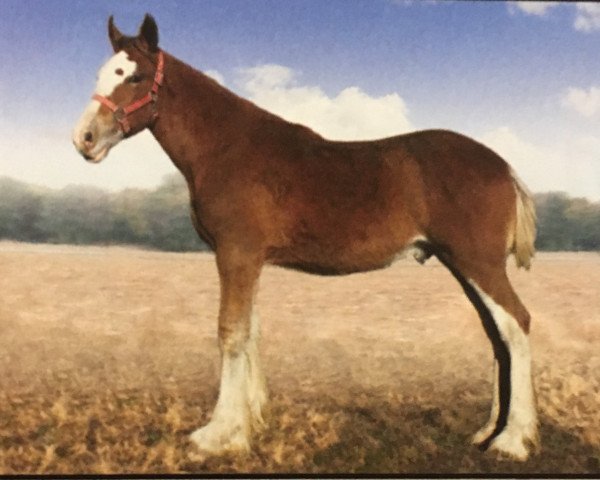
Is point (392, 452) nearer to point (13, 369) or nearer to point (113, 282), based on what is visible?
point (113, 282)

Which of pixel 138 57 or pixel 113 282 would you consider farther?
pixel 113 282

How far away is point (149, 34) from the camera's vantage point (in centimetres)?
160

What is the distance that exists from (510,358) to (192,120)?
1005 millimetres

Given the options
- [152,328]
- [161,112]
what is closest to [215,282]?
[152,328]

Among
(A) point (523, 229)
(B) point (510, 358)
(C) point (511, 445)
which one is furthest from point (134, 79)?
(C) point (511, 445)

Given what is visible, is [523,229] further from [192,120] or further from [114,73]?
[114,73]

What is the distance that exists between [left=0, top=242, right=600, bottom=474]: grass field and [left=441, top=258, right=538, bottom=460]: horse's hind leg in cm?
7

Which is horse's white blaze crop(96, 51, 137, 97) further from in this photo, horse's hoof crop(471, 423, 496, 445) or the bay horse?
horse's hoof crop(471, 423, 496, 445)

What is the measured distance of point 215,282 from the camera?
1691 mm

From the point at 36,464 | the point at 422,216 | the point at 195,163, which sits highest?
the point at 195,163

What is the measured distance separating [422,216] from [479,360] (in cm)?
43

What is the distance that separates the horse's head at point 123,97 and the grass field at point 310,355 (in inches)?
12.3

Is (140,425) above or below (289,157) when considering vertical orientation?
below

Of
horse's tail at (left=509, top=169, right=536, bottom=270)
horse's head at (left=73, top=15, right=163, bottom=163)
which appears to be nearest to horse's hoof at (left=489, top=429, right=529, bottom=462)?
horse's tail at (left=509, top=169, right=536, bottom=270)
